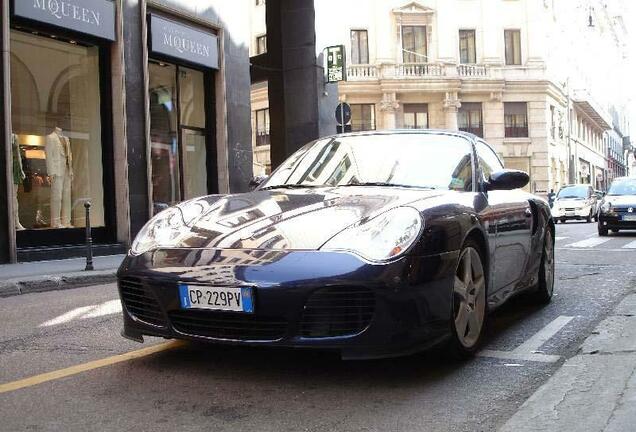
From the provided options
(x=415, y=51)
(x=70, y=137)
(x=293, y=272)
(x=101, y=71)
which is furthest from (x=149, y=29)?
(x=415, y=51)

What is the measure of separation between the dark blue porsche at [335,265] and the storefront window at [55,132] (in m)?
8.34

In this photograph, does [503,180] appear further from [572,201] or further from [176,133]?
[572,201]

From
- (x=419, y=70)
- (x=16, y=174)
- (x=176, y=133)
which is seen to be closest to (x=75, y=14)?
(x=16, y=174)

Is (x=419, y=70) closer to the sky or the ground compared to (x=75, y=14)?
closer to the sky

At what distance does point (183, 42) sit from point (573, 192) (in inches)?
724

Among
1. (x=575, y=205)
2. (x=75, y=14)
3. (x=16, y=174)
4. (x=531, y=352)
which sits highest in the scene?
(x=75, y=14)

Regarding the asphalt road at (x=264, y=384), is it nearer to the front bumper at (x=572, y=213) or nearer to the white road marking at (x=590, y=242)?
the white road marking at (x=590, y=242)

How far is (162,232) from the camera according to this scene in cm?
386

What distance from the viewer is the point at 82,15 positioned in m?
12.2

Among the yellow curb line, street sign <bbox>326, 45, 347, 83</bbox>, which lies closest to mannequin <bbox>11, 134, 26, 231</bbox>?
the yellow curb line

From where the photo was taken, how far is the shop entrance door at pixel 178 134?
47.4ft

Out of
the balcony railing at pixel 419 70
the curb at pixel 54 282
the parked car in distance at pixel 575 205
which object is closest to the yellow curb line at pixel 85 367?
the curb at pixel 54 282

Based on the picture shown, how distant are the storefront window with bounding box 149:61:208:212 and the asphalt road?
377 inches

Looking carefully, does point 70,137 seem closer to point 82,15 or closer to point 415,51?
point 82,15
